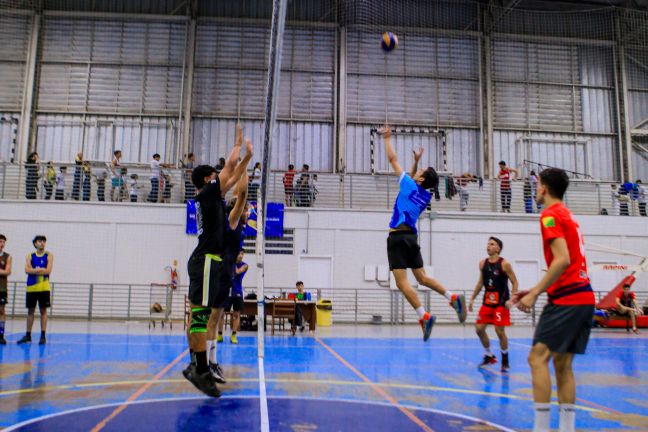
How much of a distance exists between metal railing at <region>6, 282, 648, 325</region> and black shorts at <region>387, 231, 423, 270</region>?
43.0 feet

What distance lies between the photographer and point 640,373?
339 inches

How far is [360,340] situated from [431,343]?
1692 millimetres

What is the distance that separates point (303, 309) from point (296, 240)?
504 centimetres

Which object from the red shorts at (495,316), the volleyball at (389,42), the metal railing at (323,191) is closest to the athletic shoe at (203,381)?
the red shorts at (495,316)

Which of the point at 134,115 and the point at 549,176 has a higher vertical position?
the point at 134,115

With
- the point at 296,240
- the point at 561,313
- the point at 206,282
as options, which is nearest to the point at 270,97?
the point at 206,282

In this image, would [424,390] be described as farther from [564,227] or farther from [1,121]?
[1,121]

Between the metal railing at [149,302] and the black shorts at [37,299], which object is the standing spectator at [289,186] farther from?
the black shorts at [37,299]

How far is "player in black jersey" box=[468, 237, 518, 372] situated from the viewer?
352 inches

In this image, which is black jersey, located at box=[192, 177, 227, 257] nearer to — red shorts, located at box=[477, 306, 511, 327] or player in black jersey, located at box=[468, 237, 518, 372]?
player in black jersey, located at box=[468, 237, 518, 372]

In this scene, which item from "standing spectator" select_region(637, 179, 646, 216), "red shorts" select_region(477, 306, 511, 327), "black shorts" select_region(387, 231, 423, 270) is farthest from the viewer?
"standing spectator" select_region(637, 179, 646, 216)

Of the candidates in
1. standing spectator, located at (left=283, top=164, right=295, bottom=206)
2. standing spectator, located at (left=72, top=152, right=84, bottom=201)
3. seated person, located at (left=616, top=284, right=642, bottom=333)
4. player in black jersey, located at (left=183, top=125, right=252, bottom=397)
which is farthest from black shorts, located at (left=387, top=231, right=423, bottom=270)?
standing spectator, located at (left=72, top=152, right=84, bottom=201)

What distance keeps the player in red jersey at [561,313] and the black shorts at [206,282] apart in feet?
10.4

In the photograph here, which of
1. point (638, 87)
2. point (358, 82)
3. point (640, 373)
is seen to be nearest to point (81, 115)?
point (358, 82)
